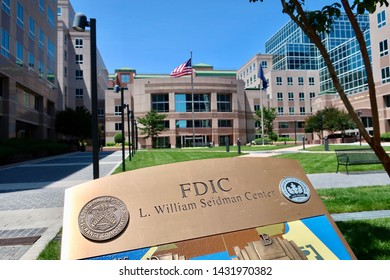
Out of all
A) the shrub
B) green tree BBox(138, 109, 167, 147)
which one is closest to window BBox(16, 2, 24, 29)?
green tree BBox(138, 109, 167, 147)

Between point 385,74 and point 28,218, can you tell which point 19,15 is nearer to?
point 28,218

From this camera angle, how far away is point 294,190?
286cm

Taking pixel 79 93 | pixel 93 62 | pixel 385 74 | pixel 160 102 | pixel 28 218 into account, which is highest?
pixel 79 93

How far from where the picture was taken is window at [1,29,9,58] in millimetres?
28219

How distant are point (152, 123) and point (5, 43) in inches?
1207

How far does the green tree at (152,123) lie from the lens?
56875 millimetres

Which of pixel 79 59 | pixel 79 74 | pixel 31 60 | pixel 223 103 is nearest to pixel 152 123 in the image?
pixel 223 103

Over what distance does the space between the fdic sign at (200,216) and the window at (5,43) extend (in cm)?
3240

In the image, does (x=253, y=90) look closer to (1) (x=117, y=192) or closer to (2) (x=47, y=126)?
(2) (x=47, y=126)

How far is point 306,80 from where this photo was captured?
81625mm

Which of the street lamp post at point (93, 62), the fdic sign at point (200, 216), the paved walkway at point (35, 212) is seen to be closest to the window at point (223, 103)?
the paved walkway at point (35, 212)

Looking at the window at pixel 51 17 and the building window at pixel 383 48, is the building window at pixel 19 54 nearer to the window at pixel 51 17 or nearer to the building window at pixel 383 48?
the window at pixel 51 17

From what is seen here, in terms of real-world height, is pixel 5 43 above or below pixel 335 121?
above

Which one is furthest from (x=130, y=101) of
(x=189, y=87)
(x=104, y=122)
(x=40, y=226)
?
(x=40, y=226)
